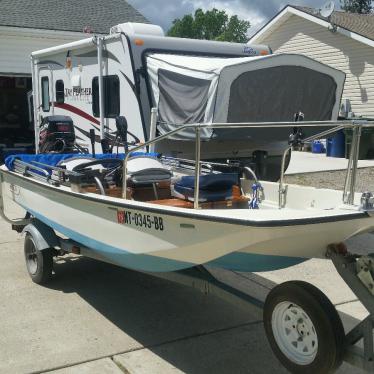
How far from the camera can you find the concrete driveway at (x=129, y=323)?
12.3ft

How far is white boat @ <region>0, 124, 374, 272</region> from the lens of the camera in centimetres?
311

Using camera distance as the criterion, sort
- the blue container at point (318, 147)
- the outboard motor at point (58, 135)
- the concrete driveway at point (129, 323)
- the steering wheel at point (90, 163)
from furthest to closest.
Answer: the blue container at point (318, 147), the outboard motor at point (58, 135), the steering wheel at point (90, 163), the concrete driveway at point (129, 323)

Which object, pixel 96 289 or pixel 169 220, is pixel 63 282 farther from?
pixel 169 220

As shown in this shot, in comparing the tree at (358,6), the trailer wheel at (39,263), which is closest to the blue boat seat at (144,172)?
the trailer wheel at (39,263)

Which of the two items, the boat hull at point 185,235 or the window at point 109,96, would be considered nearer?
the boat hull at point 185,235

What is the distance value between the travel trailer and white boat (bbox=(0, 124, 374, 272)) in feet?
9.01

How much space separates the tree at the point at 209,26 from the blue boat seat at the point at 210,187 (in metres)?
84.7

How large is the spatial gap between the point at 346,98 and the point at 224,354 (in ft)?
50.5

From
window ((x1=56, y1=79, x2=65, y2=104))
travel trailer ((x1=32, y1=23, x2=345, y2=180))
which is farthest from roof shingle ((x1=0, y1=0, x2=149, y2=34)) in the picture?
travel trailer ((x1=32, y1=23, x2=345, y2=180))

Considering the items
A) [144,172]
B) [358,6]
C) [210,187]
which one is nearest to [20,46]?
[144,172]

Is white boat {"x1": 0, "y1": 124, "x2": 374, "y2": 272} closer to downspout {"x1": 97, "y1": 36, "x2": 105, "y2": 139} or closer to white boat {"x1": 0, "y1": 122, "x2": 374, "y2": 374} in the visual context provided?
white boat {"x1": 0, "y1": 122, "x2": 374, "y2": 374}

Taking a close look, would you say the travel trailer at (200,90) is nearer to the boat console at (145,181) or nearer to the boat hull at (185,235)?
the boat console at (145,181)

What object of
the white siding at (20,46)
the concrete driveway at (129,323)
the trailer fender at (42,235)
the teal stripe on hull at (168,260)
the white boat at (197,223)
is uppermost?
the white siding at (20,46)

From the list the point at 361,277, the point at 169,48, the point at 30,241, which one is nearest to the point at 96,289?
the point at 30,241
